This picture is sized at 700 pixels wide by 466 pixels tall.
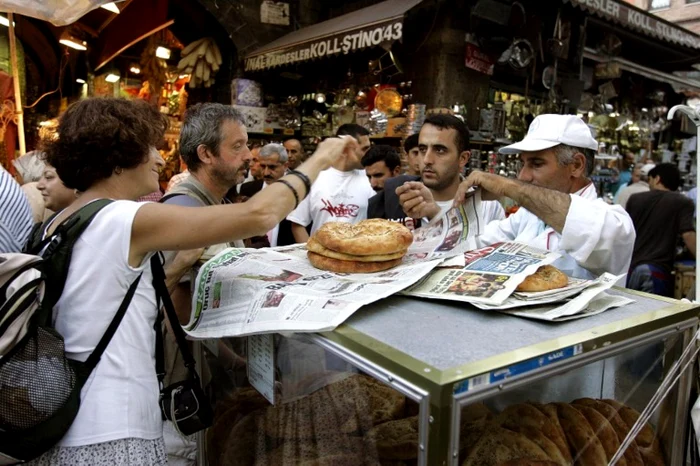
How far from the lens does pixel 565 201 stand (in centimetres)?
169

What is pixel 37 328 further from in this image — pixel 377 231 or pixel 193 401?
pixel 377 231

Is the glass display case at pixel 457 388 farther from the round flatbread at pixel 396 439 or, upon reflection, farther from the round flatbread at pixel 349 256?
the round flatbread at pixel 349 256

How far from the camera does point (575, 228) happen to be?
165cm

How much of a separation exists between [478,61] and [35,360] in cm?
591

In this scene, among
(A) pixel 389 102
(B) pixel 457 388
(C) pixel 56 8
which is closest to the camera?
(B) pixel 457 388

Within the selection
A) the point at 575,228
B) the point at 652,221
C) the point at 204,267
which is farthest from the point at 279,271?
the point at 652,221

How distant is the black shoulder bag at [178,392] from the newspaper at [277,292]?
0.08 meters

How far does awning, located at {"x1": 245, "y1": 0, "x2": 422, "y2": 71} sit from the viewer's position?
521 cm

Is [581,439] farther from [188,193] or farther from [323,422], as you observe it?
[188,193]

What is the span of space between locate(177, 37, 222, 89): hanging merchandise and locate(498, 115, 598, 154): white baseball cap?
654cm

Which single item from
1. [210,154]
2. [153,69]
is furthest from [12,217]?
[153,69]

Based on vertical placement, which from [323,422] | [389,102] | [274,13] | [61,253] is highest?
[274,13]

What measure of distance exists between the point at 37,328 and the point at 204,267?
0.51m

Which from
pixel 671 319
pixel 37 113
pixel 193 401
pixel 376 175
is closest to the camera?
pixel 671 319
